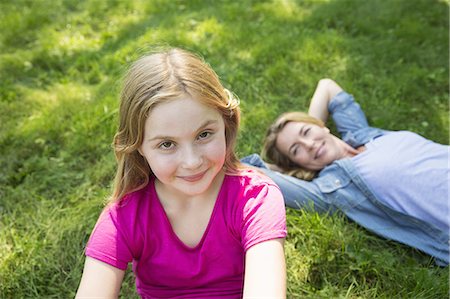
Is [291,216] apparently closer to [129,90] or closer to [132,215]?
[132,215]

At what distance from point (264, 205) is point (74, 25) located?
12.9 ft

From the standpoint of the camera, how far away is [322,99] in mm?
3561

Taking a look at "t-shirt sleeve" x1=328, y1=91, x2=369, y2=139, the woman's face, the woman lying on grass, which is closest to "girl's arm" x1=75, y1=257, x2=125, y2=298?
the woman lying on grass

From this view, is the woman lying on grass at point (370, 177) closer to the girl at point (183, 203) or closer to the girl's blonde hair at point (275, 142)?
the girl's blonde hair at point (275, 142)

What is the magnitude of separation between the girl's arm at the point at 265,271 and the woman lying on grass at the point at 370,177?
1054 mm

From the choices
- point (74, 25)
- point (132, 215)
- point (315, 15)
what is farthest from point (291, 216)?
point (74, 25)

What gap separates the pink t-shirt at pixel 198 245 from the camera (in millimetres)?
1854

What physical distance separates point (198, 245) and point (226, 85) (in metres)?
2.13

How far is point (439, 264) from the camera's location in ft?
8.55

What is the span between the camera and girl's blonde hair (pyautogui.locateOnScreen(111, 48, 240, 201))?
66.9 inches

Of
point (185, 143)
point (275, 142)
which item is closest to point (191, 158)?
point (185, 143)

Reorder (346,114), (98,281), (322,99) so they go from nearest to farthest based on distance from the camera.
→ (98,281)
(346,114)
(322,99)

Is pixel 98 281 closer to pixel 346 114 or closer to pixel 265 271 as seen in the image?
pixel 265 271

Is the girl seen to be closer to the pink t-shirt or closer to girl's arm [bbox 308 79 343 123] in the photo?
the pink t-shirt
